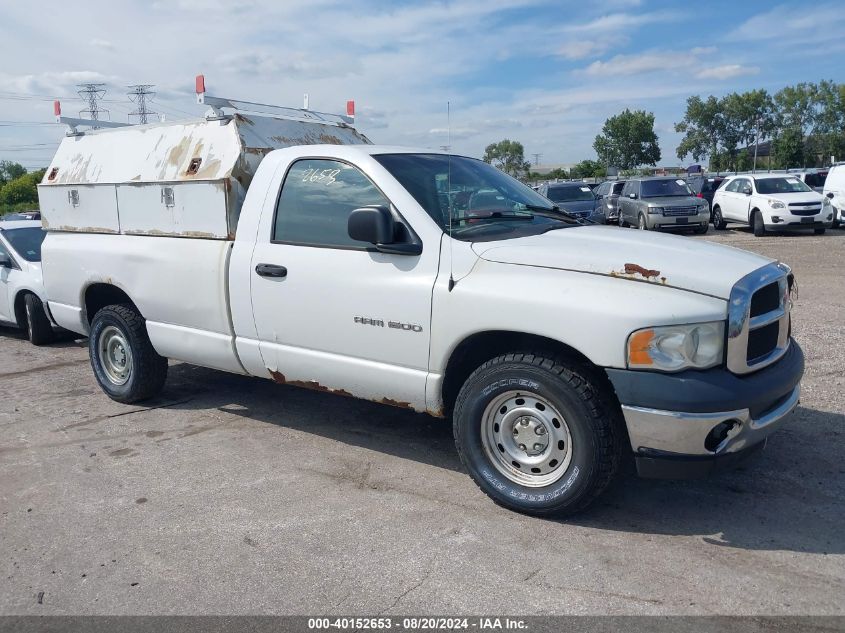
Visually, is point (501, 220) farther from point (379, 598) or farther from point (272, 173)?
point (379, 598)

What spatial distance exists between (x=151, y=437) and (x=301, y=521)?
1980 millimetres

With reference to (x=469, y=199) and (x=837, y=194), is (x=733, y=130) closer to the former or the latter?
(x=837, y=194)

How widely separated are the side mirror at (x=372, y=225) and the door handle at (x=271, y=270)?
748 mm

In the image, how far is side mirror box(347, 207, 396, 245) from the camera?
4.14 metres

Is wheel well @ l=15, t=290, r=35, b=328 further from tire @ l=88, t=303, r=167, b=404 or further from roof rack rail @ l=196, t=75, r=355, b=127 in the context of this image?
roof rack rail @ l=196, t=75, r=355, b=127

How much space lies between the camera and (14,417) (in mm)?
6133

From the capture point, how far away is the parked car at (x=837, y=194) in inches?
829

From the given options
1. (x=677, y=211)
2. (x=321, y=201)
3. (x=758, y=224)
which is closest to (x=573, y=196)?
(x=677, y=211)

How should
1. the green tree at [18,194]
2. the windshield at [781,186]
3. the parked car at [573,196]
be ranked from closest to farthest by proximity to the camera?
the windshield at [781,186] → the parked car at [573,196] → the green tree at [18,194]

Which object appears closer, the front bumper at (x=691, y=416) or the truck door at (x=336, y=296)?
the front bumper at (x=691, y=416)

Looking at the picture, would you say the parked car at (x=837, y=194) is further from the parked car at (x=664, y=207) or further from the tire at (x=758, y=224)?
the parked car at (x=664, y=207)

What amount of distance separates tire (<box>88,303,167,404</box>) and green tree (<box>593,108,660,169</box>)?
3280 inches

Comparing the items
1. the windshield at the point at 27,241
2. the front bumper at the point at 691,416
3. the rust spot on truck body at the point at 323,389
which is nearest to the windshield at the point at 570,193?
the windshield at the point at 27,241

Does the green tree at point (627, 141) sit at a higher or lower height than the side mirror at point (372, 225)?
higher
